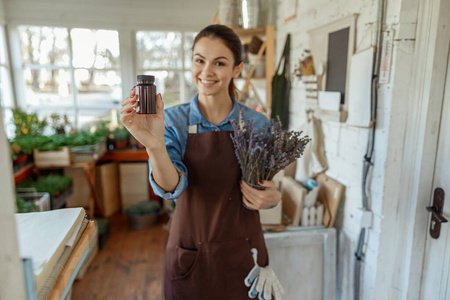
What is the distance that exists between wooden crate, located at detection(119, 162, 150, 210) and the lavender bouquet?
289cm

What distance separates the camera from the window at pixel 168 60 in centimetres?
419

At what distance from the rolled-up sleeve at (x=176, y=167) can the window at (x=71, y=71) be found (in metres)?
3.19

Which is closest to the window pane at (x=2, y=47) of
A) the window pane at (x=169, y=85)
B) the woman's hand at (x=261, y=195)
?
the window pane at (x=169, y=85)

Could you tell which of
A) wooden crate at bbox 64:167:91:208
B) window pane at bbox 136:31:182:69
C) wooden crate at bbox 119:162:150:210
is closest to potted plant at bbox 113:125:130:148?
wooden crate at bbox 119:162:150:210

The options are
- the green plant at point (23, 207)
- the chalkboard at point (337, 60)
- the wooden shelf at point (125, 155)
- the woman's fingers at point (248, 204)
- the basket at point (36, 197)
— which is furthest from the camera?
the wooden shelf at point (125, 155)

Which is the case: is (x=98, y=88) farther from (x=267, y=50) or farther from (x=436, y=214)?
(x=436, y=214)

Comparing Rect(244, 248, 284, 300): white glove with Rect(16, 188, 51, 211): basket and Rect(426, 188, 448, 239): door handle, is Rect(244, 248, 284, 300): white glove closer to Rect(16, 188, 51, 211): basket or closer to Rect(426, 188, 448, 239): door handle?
Rect(426, 188, 448, 239): door handle

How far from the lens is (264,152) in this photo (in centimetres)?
116

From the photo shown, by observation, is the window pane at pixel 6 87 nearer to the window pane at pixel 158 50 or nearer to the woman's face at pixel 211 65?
the window pane at pixel 158 50

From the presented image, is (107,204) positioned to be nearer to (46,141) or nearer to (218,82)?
(46,141)

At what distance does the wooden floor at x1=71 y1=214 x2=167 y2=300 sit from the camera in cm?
254

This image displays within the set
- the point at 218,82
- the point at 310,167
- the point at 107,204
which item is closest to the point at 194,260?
the point at 218,82

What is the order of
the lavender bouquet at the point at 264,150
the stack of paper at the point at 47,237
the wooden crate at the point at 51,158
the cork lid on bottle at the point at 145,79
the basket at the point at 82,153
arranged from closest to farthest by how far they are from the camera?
the stack of paper at the point at 47,237 < the cork lid on bottle at the point at 145,79 < the lavender bouquet at the point at 264,150 < the wooden crate at the point at 51,158 < the basket at the point at 82,153

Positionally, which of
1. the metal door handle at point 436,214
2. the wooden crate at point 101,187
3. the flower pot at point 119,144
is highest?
the metal door handle at point 436,214
